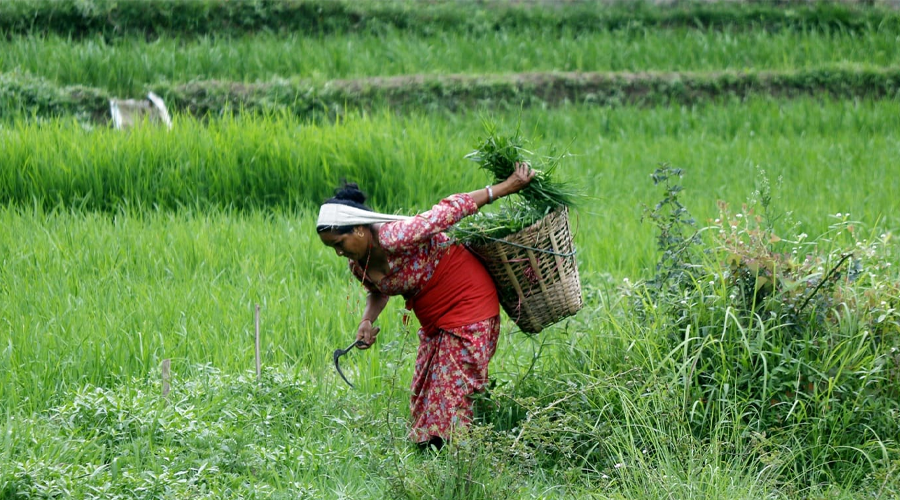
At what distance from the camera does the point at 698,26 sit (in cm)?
1274

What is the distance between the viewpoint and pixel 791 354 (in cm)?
436

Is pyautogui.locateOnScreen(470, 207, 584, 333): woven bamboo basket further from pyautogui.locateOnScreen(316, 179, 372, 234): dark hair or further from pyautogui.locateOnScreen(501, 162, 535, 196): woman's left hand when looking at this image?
pyautogui.locateOnScreen(316, 179, 372, 234): dark hair

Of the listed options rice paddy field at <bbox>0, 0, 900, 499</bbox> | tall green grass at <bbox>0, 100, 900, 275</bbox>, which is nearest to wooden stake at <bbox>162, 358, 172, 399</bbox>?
rice paddy field at <bbox>0, 0, 900, 499</bbox>

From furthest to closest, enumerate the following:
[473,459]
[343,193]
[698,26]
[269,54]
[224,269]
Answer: [698,26] → [269,54] → [224,269] → [343,193] → [473,459]

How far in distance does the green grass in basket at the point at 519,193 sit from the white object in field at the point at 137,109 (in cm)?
506

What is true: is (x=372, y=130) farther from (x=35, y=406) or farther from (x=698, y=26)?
(x=698, y=26)

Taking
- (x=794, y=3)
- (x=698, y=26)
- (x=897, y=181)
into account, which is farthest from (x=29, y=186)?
(x=794, y=3)

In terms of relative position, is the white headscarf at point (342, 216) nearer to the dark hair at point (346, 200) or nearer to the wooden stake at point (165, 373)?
the dark hair at point (346, 200)

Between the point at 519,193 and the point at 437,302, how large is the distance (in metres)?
0.50

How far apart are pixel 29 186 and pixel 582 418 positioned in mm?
4320

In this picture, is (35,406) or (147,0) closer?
(35,406)

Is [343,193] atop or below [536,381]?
atop

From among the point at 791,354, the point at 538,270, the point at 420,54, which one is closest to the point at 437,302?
the point at 538,270

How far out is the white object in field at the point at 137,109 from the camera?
880 centimetres
